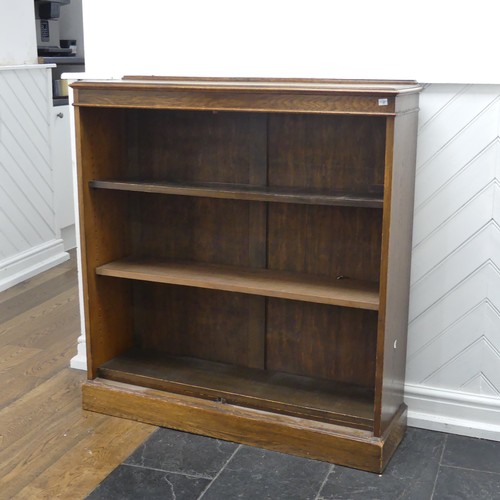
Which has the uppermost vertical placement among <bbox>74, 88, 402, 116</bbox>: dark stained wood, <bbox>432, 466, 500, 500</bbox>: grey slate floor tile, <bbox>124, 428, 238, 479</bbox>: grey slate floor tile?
<bbox>74, 88, 402, 116</bbox>: dark stained wood

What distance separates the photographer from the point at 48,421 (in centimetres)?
270

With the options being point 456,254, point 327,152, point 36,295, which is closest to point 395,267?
point 456,254

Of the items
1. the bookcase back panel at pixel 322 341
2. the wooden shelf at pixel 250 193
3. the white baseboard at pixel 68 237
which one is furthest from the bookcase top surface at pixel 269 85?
the white baseboard at pixel 68 237

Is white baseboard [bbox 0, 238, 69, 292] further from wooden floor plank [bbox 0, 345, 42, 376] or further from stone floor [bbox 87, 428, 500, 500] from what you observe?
stone floor [bbox 87, 428, 500, 500]

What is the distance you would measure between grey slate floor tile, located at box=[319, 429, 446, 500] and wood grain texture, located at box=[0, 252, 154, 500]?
687mm

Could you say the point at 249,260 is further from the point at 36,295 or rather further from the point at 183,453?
the point at 36,295

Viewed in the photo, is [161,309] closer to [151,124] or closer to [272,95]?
[151,124]

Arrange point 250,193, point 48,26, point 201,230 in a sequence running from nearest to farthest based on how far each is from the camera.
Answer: point 250,193, point 201,230, point 48,26

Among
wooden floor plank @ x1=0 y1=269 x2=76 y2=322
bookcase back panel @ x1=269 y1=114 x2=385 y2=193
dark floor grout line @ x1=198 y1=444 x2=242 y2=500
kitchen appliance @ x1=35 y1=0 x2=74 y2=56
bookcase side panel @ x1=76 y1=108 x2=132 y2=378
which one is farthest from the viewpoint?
kitchen appliance @ x1=35 y1=0 x2=74 y2=56

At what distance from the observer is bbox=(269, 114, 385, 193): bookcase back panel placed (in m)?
2.49

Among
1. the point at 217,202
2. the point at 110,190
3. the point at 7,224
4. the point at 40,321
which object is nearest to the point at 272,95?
the point at 217,202

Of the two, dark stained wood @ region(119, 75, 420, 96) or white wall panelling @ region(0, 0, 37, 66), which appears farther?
white wall panelling @ region(0, 0, 37, 66)

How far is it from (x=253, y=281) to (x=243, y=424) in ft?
1.55

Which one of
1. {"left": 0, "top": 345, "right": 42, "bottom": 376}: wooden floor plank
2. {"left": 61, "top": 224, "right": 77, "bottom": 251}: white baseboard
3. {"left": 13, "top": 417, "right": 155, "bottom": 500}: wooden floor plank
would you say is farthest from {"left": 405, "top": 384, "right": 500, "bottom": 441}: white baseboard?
{"left": 61, "top": 224, "right": 77, "bottom": 251}: white baseboard
